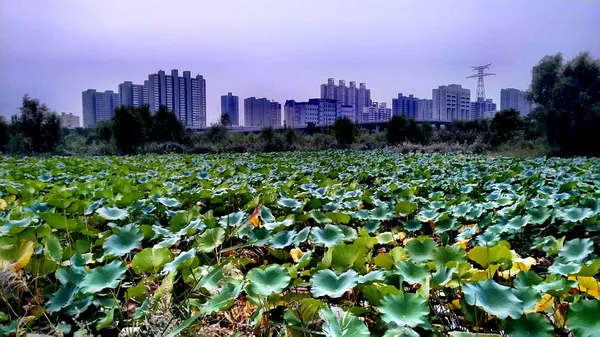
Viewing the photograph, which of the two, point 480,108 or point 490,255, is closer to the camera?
point 490,255

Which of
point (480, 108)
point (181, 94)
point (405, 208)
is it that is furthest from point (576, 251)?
point (480, 108)

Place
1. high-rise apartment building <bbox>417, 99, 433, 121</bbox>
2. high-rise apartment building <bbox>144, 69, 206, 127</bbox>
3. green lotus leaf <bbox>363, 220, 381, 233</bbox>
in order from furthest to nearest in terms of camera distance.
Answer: high-rise apartment building <bbox>417, 99, 433, 121</bbox> → high-rise apartment building <bbox>144, 69, 206, 127</bbox> → green lotus leaf <bbox>363, 220, 381, 233</bbox>

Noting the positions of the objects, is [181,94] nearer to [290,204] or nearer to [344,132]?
[344,132]

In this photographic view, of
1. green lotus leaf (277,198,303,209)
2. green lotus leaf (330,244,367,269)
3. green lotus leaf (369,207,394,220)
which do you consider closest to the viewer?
green lotus leaf (330,244,367,269)

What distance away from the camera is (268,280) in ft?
3.16

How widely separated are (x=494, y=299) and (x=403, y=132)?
2613 centimetres

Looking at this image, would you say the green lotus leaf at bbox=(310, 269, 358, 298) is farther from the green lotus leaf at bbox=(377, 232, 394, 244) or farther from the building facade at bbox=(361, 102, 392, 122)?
the building facade at bbox=(361, 102, 392, 122)

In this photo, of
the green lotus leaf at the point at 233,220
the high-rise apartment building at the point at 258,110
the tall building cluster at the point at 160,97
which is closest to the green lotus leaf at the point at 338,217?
the green lotus leaf at the point at 233,220

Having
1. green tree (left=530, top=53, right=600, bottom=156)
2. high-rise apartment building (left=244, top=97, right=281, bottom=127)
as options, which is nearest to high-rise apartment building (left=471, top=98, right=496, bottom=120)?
high-rise apartment building (left=244, top=97, right=281, bottom=127)

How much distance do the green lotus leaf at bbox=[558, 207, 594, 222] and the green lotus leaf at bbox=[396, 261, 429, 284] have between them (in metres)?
0.91

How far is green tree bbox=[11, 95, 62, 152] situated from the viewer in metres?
23.0

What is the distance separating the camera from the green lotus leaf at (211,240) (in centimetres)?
125

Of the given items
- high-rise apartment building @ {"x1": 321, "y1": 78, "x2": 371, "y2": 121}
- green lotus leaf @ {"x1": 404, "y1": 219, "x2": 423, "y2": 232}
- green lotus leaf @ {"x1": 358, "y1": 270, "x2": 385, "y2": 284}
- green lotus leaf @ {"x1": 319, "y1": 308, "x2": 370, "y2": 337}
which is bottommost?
green lotus leaf @ {"x1": 319, "y1": 308, "x2": 370, "y2": 337}

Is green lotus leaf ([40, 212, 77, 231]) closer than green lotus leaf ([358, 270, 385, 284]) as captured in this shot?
No
